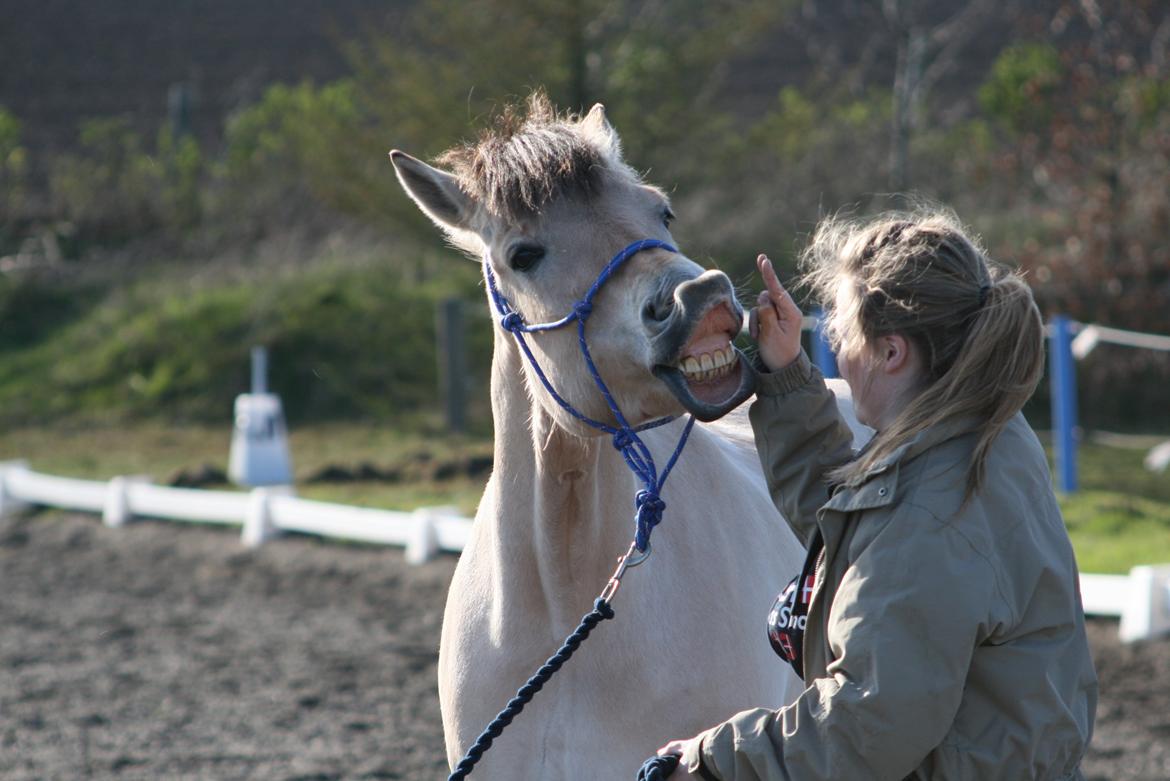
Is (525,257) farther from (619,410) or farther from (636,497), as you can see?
(636,497)

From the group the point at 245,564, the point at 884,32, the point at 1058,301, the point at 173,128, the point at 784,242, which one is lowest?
the point at 245,564

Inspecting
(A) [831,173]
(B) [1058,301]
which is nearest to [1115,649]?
(B) [1058,301]

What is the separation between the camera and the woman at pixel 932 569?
1571 millimetres

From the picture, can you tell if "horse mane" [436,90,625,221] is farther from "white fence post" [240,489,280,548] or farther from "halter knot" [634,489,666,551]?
"white fence post" [240,489,280,548]

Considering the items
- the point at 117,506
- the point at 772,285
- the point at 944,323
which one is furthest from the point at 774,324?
the point at 117,506

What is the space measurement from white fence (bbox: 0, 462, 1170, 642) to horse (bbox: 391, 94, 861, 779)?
3.49m

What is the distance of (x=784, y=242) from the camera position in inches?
491

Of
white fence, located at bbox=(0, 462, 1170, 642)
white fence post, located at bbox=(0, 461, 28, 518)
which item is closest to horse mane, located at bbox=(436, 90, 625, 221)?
white fence, located at bbox=(0, 462, 1170, 642)

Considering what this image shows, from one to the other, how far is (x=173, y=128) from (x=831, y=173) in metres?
11.2

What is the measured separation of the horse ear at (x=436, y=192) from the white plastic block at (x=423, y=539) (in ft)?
15.4

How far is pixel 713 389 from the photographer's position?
2.15m

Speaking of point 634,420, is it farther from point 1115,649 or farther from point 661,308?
point 1115,649

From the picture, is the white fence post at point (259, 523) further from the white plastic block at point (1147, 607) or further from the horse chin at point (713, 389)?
the horse chin at point (713, 389)

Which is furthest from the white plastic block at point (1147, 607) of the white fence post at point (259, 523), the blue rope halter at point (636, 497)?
the white fence post at point (259, 523)
